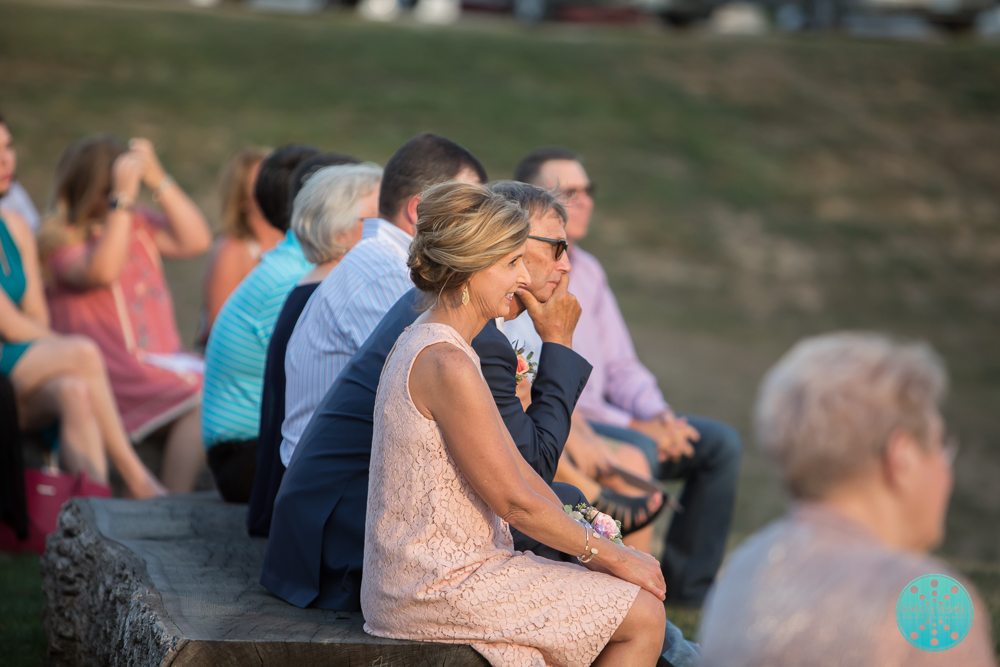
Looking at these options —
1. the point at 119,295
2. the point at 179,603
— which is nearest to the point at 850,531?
the point at 179,603

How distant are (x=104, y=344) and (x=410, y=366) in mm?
3365

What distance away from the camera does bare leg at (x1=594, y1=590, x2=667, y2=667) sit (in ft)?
7.41

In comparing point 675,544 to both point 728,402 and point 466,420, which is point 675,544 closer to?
point 466,420

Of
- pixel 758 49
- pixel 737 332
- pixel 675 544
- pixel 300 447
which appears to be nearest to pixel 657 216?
pixel 737 332

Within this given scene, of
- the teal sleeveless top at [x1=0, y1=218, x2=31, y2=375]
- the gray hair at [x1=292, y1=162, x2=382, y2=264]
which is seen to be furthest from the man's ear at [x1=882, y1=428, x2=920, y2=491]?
the teal sleeveless top at [x1=0, y1=218, x2=31, y2=375]

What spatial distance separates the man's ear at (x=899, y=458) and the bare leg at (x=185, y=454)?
4005mm

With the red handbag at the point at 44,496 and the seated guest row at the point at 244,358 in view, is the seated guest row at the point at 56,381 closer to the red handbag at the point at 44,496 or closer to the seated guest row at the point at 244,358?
the red handbag at the point at 44,496

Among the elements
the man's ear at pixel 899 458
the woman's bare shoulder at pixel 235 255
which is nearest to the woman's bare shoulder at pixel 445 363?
the man's ear at pixel 899 458

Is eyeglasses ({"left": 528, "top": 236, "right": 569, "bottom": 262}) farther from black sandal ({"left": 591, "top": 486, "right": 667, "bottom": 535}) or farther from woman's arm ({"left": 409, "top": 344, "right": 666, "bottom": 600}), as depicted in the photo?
black sandal ({"left": 591, "top": 486, "right": 667, "bottom": 535})

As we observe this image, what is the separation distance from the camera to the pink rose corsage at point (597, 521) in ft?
8.12

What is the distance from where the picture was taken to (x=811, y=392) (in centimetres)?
149

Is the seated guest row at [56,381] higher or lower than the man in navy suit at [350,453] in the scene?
lower

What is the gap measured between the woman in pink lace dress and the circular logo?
32.1 inches

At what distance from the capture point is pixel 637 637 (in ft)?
7.44
